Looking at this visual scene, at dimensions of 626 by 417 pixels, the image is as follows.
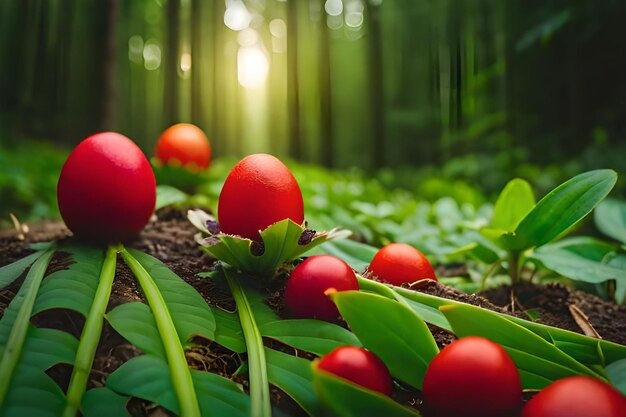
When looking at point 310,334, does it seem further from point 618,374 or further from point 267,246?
point 618,374

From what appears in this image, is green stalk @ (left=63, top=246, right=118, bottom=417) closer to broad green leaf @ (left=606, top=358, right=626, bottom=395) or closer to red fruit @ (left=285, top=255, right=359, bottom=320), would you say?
red fruit @ (left=285, top=255, right=359, bottom=320)

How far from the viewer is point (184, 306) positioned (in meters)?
1.00

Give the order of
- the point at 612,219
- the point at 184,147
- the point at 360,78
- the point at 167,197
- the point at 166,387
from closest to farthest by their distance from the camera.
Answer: the point at 166,387
the point at 612,219
the point at 167,197
the point at 184,147
the point at 360,78

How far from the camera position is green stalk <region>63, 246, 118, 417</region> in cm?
77

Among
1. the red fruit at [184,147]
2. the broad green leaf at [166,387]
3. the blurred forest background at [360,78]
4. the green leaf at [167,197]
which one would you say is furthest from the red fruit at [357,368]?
the blurred forest background at [360,78]

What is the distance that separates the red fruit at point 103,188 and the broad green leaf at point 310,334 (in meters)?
0.51

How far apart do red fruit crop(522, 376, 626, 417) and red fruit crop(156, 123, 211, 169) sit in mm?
1910

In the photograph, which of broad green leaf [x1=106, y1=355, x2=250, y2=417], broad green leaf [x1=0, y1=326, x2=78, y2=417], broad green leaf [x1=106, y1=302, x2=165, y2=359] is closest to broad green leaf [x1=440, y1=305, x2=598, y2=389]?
broad green leaf [x1=106, y1=355, x2=250, y2=417]

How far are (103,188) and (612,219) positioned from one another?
1491 mm

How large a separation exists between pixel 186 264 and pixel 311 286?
18.2 inches

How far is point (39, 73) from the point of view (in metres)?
4.67

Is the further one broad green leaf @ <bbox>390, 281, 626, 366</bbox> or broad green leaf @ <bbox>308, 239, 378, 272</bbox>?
broad green leaf @ <bbox>308, 239, 378, 272</bbox>

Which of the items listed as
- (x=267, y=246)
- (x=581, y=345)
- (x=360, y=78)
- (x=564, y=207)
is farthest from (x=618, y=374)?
(x=360, y=78)

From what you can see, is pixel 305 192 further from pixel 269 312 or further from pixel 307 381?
pixel 307 381
